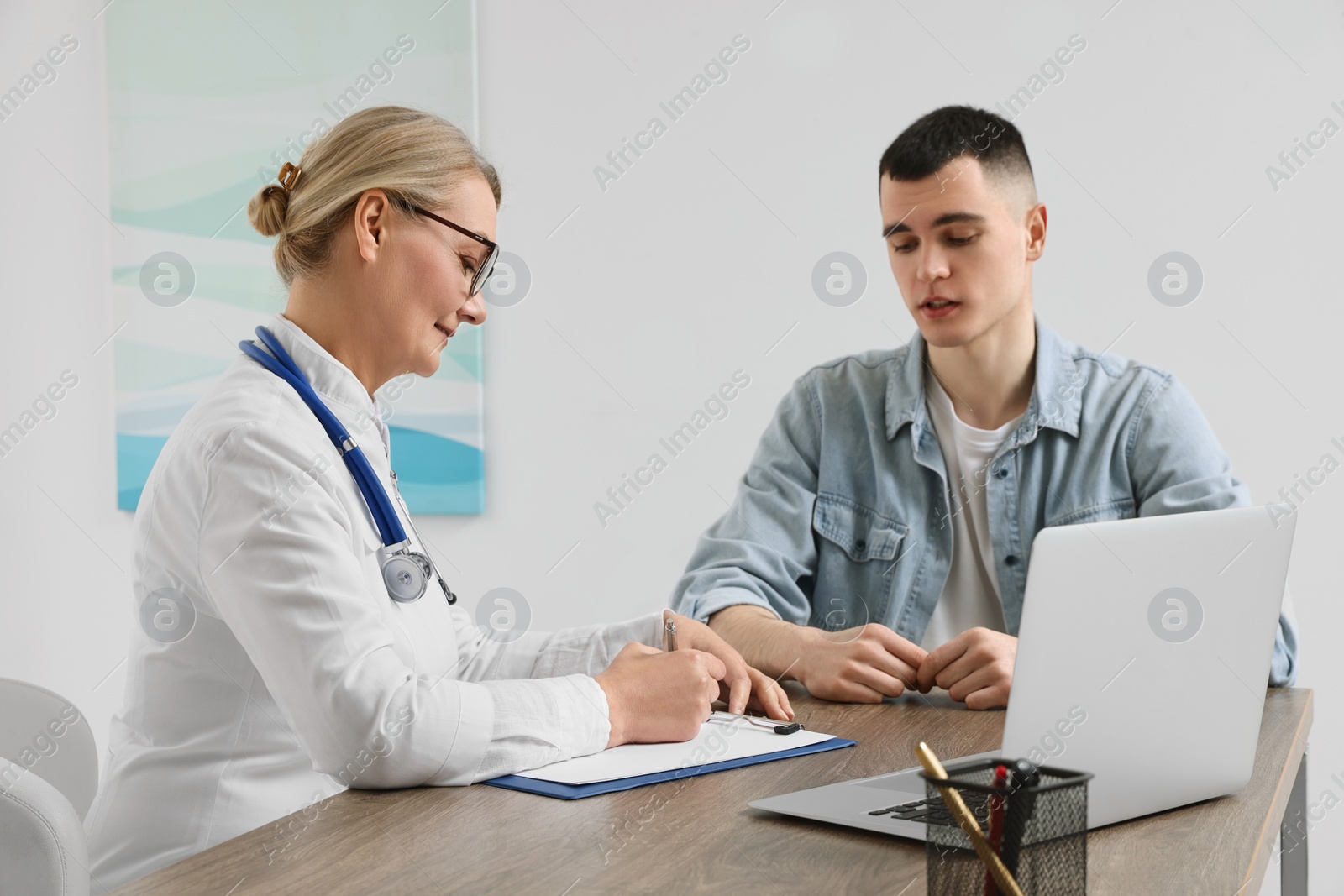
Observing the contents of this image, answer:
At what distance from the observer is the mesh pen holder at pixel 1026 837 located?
0.63 metres

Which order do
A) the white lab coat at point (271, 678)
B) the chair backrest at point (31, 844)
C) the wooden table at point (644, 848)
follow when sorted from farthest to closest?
the white lab coat at point (271, 678) < the chair backrest at point (31, 844) < the wooden table at point (644, 848)

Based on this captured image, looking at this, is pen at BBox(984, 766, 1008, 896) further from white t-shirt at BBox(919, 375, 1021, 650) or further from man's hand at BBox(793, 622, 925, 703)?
white t-shirt at BBox(919, 375, 1021, 650)

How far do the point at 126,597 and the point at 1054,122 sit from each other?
3.01m

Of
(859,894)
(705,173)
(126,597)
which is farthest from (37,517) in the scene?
(859,894)

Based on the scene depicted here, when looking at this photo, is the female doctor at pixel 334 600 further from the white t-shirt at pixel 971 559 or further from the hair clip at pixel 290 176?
the white t-shirt at pixel 971 559

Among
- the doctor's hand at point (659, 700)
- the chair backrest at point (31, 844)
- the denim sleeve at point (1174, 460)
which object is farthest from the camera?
Result: the denim sleeve at point (1174, 460)

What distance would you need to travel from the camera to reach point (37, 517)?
3.49 metres

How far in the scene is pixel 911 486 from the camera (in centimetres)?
190

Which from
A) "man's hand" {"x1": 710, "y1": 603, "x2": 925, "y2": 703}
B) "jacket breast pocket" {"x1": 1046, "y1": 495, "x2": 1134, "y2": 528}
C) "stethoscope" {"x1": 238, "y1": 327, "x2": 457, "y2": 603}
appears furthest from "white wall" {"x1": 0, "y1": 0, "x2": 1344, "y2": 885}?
"stethoscope" {"x1": 238, "y1": 327, "x2": 457, "y2": 603}

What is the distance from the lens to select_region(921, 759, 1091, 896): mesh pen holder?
634 millimetres

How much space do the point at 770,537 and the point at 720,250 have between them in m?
1.30

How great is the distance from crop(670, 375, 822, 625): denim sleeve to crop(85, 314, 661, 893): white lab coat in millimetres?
573

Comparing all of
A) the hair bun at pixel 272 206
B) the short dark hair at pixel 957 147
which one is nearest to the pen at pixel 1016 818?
the hair bun at pixel 272 206

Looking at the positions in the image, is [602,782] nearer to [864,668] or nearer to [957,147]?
[864,668]
